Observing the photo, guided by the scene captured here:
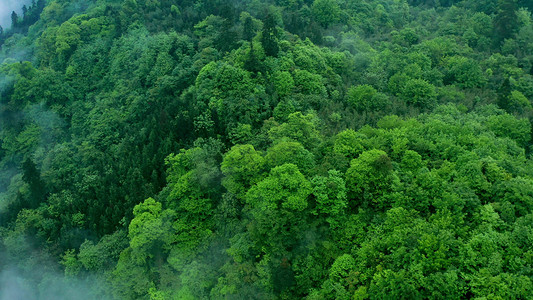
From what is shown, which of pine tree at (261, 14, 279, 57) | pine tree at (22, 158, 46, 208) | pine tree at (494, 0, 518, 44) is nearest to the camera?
pine tree at (22, 158, 46, 208)

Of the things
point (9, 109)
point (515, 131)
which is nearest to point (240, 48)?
point (515, 131)

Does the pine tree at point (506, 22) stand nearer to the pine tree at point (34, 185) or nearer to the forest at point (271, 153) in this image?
the forest at point (271, 153)

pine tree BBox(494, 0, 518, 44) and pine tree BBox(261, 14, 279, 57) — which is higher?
pine tree BBox(261, 14, 279, 57)

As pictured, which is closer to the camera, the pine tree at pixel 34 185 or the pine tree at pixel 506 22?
the pine tree at pixel 34 185

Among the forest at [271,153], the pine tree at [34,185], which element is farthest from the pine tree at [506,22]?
the pine tree at [34,185]

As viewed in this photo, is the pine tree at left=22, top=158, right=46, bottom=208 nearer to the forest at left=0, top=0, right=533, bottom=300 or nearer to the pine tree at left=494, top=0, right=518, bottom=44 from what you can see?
the forest at left=0, top=0, right=533, bottom=300

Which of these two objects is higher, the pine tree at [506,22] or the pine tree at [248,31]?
the pine tree at [248,31]

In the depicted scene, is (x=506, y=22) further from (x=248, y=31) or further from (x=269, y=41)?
(x=248, y=31)

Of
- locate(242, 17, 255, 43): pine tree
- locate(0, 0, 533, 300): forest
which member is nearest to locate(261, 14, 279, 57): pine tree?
locate(0, 0, 533, 300): forest
